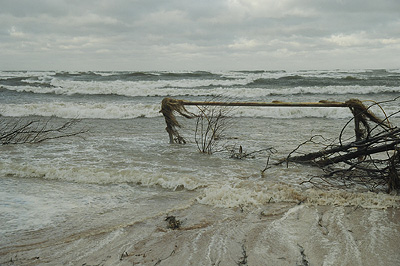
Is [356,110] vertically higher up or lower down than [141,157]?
higher up

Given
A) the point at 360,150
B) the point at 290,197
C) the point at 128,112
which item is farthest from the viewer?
the point at 128,112

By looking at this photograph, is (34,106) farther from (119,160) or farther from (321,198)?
(321,198)

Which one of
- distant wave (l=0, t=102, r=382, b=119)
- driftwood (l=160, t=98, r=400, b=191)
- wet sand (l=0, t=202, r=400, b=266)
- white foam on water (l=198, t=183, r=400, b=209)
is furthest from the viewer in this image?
distant wave (l=0, t=102, r=382, b=119)

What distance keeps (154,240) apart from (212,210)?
77 centimetres

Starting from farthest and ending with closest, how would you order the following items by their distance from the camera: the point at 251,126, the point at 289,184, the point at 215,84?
the point at 215,84 < the point at 251,126 < the point at 289,184

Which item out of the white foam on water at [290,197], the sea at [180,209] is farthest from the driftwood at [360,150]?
the white foam on water at [290,197]

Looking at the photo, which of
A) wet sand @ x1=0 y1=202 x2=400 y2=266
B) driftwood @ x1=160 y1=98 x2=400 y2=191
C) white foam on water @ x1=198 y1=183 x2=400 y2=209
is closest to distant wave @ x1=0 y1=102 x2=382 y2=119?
driftwood @ x1=160 y1=98 x2=400 y2=191

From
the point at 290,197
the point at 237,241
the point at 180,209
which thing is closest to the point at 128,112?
the point at 180,209

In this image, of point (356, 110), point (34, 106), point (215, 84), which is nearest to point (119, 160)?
point (356, 110)

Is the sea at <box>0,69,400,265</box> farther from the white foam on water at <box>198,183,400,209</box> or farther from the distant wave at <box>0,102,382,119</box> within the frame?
the distant wave at <box>0,102,382,119</box>

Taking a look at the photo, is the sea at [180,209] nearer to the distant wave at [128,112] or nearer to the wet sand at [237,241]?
the wet sand at [237,241]

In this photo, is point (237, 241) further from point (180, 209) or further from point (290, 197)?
point (290, 197)

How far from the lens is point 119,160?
5090 millimetres

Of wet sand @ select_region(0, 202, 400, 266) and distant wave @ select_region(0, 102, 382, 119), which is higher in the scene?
distant wave @ select_region(0, 102, 382, 119)
